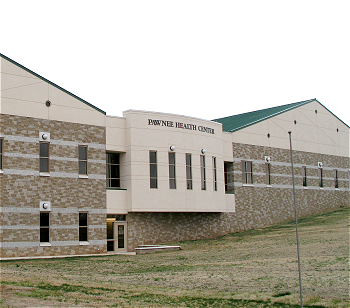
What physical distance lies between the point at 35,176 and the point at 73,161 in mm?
2573

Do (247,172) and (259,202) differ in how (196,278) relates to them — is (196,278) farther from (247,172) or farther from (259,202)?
(259,202)

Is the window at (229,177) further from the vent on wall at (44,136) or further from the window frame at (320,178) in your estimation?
the vent on wall at (44,136)

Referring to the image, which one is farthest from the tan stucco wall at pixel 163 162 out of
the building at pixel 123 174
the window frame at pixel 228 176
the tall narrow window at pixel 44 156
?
the tall narrow window at pixel 44 156

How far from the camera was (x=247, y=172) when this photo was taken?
1574 inches

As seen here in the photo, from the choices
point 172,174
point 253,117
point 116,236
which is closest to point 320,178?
point 253,117

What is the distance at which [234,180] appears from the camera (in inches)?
1523

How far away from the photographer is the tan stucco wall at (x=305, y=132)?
41.0 m

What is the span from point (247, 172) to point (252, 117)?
7.00 m

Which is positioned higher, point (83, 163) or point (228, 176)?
point (83, 163)

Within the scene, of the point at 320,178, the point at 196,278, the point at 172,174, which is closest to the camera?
the point at 196,278

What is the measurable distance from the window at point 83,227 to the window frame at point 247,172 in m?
14.8

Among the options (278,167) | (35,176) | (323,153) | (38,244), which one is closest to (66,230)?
(38,244)

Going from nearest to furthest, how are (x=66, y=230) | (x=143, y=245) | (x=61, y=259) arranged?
(x=61, y=259) → (x=66, y=230) → (x=143, y=245)

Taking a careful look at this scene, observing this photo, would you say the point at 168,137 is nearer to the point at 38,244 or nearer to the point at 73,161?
the point at 73,161
